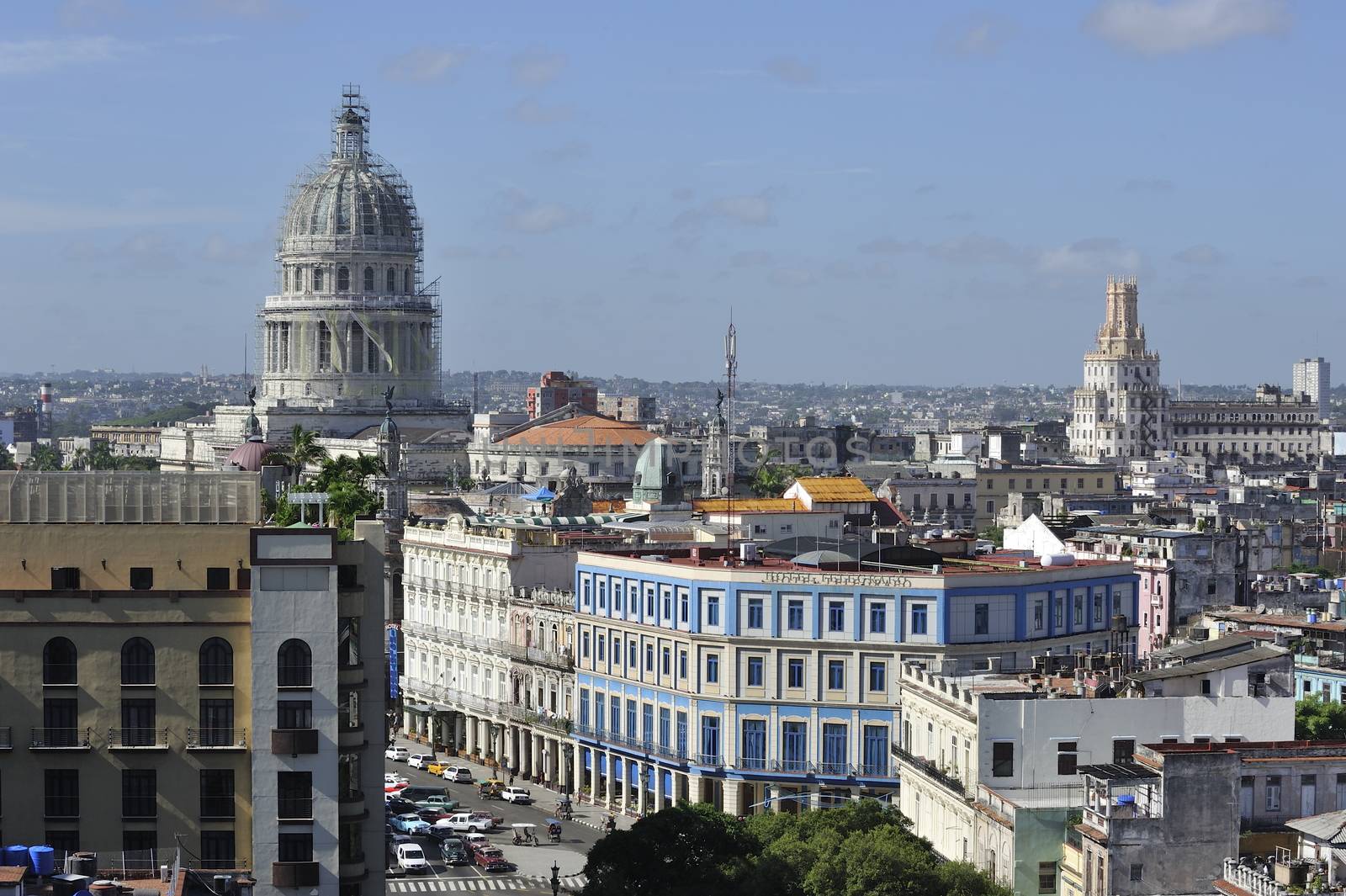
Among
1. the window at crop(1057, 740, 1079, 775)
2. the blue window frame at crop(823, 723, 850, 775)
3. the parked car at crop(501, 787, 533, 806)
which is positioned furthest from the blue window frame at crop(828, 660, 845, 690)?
the window at crop(1057, 740, 1079, 775)

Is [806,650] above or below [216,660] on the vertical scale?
below

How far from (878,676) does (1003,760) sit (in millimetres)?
24596

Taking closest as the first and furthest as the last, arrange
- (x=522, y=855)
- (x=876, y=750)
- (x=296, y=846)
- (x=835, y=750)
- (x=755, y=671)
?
1. (x=296, y=846)
2. (x=876, y=750)
3. (x=835, y=750)
4. (x=522, y=855)
5. (x=755, y=671)

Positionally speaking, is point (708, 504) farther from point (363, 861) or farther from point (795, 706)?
point (363, 861)

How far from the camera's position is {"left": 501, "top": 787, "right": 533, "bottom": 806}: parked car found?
132 meters

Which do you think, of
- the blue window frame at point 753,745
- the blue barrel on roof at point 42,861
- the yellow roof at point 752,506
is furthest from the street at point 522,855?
the blue barrel on roof at point 42,861

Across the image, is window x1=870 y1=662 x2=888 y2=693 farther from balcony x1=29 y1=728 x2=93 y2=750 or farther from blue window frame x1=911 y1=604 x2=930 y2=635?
balcony x1=29 y1=728 x2=93 y2=750

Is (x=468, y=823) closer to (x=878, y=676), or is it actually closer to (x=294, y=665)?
(x=878, y=676)

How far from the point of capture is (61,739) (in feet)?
239

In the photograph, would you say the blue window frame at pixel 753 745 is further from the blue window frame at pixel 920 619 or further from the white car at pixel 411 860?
the white car at pixel 411 860

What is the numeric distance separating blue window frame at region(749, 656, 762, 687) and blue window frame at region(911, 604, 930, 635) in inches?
272

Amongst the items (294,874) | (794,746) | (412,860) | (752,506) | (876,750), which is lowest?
(412,860)

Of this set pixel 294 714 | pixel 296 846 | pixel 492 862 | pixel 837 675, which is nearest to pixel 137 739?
pixel 294 714

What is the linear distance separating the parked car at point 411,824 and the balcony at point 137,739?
49.0 m
